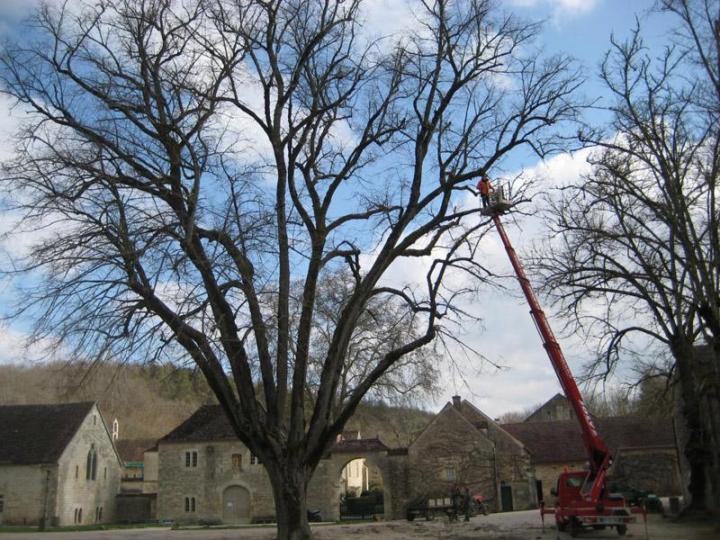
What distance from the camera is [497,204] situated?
56.1ft

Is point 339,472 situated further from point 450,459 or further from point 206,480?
point 206,480

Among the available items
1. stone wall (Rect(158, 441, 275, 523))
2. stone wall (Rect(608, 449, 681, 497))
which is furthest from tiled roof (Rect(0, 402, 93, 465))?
stone wall (Rect(608, 449, 681, 497))

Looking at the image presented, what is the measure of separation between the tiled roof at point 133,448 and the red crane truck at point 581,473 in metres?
64.3

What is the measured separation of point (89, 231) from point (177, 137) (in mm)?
3504

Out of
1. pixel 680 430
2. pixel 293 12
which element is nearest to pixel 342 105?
pixel 293 12

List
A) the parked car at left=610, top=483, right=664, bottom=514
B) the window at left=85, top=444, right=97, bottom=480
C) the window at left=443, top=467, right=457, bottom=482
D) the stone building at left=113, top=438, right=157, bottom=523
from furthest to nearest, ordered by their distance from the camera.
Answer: the stone building at left=113, top=438, right=157, bottom=523, the window at left=85, top=444, right=97, bottom=480, the window at left=443, top=467, right=457, bottom=482, the parked car at left=610, top=483, right=664, bottom=514

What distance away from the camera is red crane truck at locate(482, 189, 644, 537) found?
1792 cm

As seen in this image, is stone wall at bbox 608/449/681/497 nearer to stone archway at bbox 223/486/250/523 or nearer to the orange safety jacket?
stone archway at bbox 223/486/250/523

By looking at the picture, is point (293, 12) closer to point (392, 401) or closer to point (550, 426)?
point (392, 401)

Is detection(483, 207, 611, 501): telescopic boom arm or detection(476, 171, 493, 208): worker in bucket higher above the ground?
detection(476, 171, 493, 208): worker in bucket

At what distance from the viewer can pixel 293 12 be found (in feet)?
54.2

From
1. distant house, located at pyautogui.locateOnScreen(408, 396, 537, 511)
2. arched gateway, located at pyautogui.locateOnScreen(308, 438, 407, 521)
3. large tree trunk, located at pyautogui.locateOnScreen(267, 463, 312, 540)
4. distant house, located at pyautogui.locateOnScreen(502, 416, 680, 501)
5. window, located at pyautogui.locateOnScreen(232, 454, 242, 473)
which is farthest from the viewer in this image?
distant house, located at pyautogui.locateOnScreen(502, 416, 680, 501)

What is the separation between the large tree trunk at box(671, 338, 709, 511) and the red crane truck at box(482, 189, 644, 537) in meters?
6.69

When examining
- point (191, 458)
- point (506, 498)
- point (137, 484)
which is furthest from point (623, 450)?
point (137, 484)
